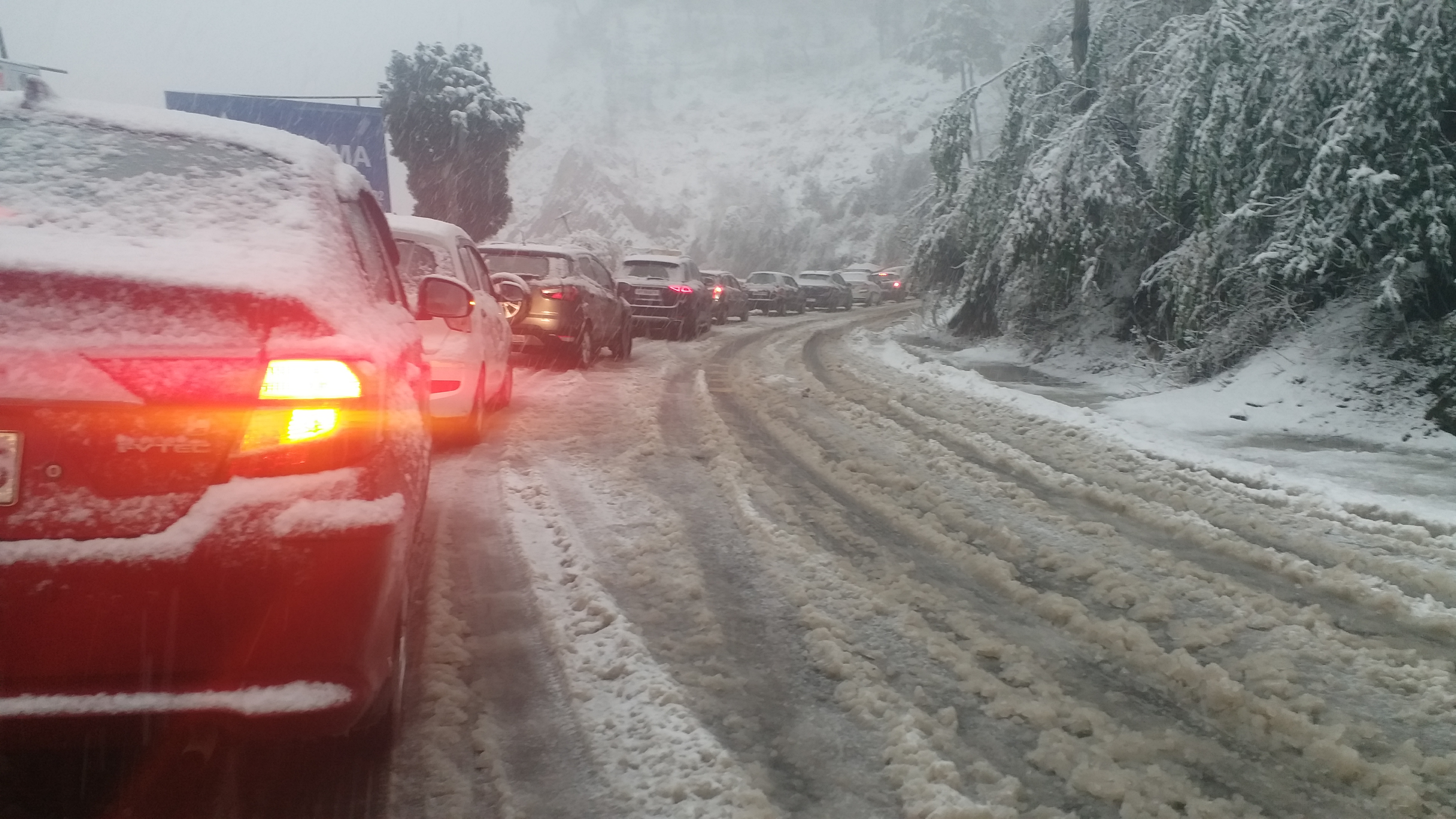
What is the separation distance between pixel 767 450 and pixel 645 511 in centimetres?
206

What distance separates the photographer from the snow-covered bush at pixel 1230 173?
9148mm

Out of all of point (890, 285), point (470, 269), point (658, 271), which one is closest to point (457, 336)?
point (470, 269)

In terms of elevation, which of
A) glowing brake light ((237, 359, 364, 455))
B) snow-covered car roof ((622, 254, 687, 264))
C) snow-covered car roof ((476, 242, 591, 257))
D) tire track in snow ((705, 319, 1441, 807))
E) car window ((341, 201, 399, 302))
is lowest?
tire track in snow ((705, 319, 1441, 807))

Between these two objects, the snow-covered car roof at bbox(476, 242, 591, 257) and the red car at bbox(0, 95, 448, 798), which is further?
the snow-covered car roof at bbox(476, 242, 591, 257)

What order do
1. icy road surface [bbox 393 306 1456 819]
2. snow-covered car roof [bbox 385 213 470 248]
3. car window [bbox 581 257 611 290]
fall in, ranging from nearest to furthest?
icy road surface [bbox 393 306 1456 819], snow-covered car roof [bbox 385 213 470 248], car window [bbox 581 257 611 290]

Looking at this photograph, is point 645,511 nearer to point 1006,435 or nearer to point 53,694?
point 53,694

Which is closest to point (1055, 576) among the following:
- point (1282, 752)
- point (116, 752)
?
point (1282, 752)

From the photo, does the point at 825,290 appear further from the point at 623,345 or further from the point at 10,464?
the point at 10,464

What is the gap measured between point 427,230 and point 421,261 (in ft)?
0.94

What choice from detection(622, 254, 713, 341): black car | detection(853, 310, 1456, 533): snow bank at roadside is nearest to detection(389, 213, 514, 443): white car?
detection(853, 310, 1456, 533): snow bank at roadside

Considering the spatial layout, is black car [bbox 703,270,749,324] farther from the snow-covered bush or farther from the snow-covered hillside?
the snow-covered hillside

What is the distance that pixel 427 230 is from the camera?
309 inches

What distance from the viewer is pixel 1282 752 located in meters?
3.00

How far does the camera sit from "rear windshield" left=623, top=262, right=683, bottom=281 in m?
19.2
